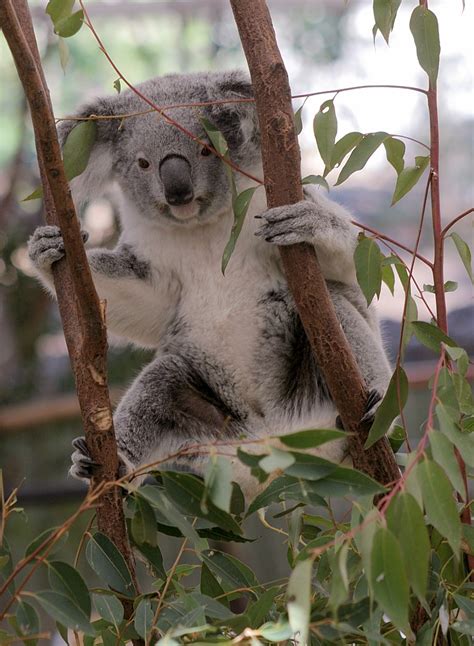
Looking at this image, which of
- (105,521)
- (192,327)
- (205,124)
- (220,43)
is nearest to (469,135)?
(220,43)

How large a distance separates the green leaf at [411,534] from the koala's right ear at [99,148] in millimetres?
1321

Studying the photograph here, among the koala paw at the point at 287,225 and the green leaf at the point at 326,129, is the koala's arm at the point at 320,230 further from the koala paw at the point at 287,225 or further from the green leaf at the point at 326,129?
the green leaf at the point at 326,129

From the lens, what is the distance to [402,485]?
0.96 meters

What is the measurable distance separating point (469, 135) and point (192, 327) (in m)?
3.96

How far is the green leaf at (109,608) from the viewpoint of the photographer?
1.24 m

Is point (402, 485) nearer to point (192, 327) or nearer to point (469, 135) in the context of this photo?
point (192, 327)

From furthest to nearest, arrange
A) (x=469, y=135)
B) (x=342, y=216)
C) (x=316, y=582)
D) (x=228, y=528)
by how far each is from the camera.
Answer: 1. (x=469, y=135)
2. (x=342, y=216)
3. (x=316, y=582)
4. (x=228, y=528)

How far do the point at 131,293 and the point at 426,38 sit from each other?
1.00m

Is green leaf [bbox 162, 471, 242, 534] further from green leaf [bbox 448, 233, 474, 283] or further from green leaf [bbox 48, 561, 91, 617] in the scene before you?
green leaf [bbox 448, 233, 474, 283]

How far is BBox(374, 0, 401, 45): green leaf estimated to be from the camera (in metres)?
1.32

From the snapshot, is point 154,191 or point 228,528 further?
point 154,191

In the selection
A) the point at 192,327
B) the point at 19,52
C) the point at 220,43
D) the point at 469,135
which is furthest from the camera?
the point at 469,135

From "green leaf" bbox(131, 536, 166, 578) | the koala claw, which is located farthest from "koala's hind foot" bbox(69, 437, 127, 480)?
"green leaf" bbox(131, 536, 166, 578)

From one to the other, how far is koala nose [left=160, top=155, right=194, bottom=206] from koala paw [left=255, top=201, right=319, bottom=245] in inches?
15.8
